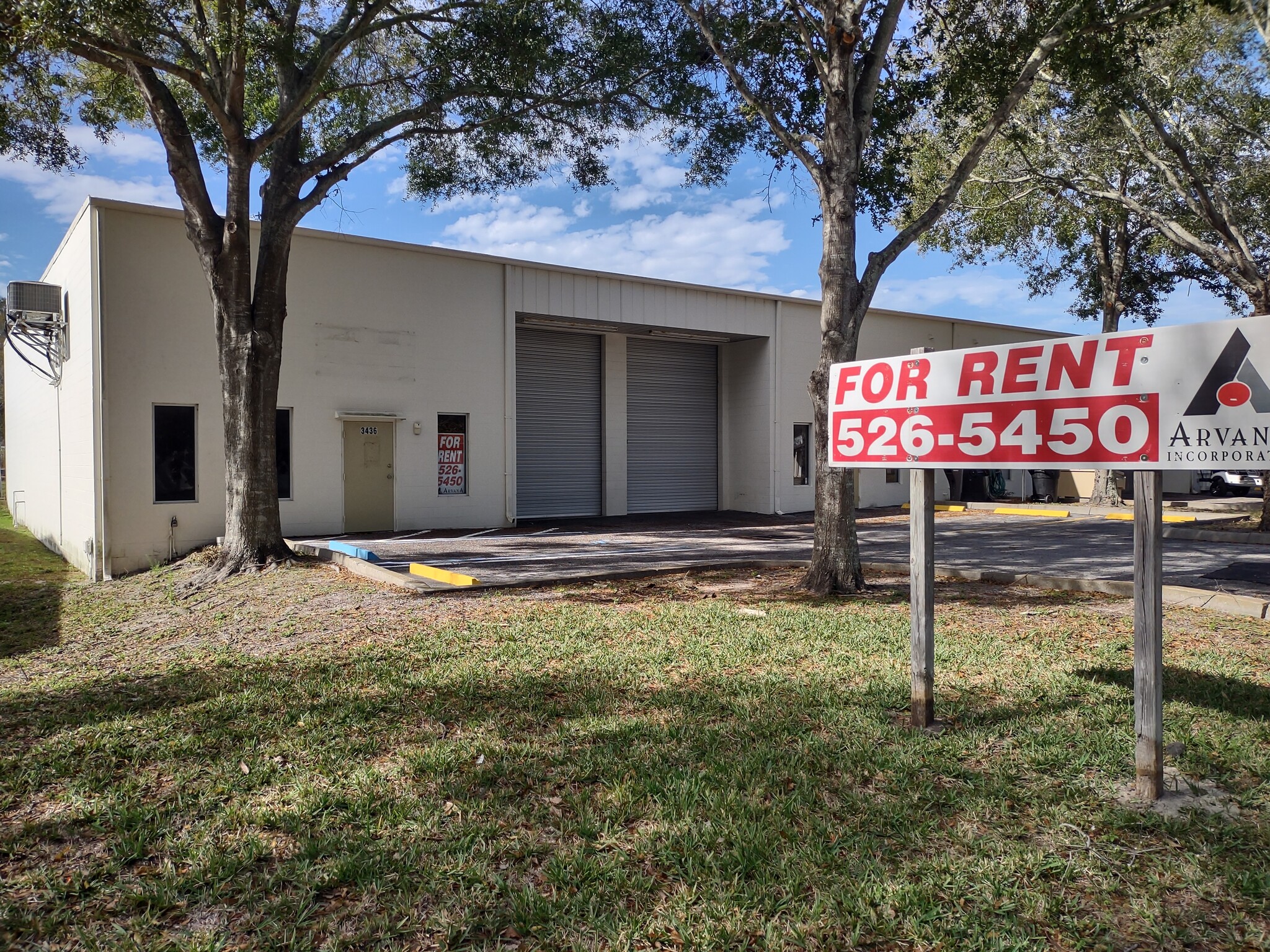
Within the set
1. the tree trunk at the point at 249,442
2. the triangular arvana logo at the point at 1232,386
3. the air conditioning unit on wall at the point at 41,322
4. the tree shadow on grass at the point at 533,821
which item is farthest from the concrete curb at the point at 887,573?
the air conditioning unit on wall at the point at 41,322

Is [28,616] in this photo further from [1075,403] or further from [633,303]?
[633,303]

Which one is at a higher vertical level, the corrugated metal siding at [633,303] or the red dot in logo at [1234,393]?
the corrugated metal siding at [633,303]

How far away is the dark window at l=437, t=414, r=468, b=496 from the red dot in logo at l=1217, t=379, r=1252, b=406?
47.9 ft

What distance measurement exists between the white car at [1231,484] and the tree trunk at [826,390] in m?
25.1

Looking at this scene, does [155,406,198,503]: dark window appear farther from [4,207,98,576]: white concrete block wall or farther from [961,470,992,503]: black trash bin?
[961,470,992,503]: black trash bin

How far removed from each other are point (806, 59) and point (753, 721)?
9.52 meters

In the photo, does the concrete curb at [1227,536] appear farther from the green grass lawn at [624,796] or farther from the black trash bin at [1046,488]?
the black trash bin at [1046,488]

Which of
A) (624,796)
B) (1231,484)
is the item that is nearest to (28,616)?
(624,796)

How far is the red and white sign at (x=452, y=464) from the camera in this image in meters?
16.5

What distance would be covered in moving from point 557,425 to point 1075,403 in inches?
643

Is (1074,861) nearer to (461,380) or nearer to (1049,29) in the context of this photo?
(1049,29)

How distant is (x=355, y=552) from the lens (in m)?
11.5

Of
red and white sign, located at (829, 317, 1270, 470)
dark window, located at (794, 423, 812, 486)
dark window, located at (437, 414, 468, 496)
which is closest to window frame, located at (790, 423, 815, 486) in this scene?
dark window, located at (794, 423, 812, 486)

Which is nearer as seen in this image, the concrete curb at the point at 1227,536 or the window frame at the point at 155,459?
the window frame at the point at 155,459
